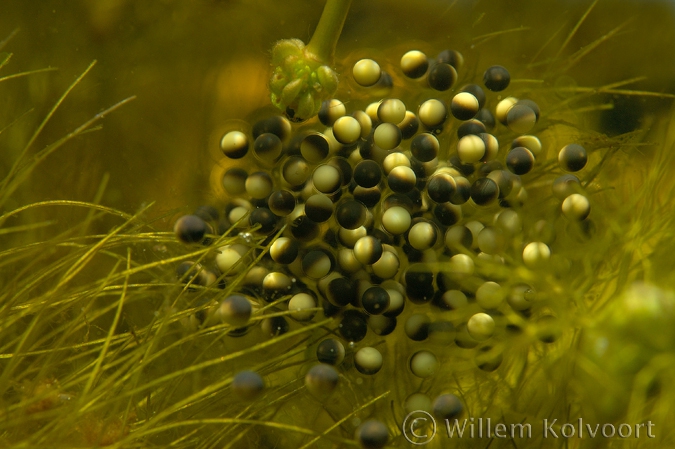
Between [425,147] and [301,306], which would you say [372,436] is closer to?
[301,306]

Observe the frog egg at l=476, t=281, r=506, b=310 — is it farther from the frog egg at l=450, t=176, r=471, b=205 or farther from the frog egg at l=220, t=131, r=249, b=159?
the frog egg at l=220, t=131, r=249, b=159

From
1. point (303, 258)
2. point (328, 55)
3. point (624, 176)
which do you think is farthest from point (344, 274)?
point (624, 176)

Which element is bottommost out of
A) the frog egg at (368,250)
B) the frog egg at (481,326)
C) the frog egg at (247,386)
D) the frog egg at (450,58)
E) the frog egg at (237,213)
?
the frog egg at (247,386)

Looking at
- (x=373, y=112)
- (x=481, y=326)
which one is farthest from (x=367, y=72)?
(x=481, y=326)

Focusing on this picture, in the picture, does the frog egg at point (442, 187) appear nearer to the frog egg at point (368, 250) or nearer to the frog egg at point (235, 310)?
the frog egg at point (368, 250)

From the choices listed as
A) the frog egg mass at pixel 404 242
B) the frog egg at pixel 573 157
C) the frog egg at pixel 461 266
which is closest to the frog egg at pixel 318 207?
the frog egg mass at pixel 404 242

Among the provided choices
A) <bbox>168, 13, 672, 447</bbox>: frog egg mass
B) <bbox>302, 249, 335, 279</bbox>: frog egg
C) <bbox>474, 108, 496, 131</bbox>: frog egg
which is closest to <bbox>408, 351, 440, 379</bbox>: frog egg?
<bbox>168, 13, 672, 447</bbox>: frog egg mass
